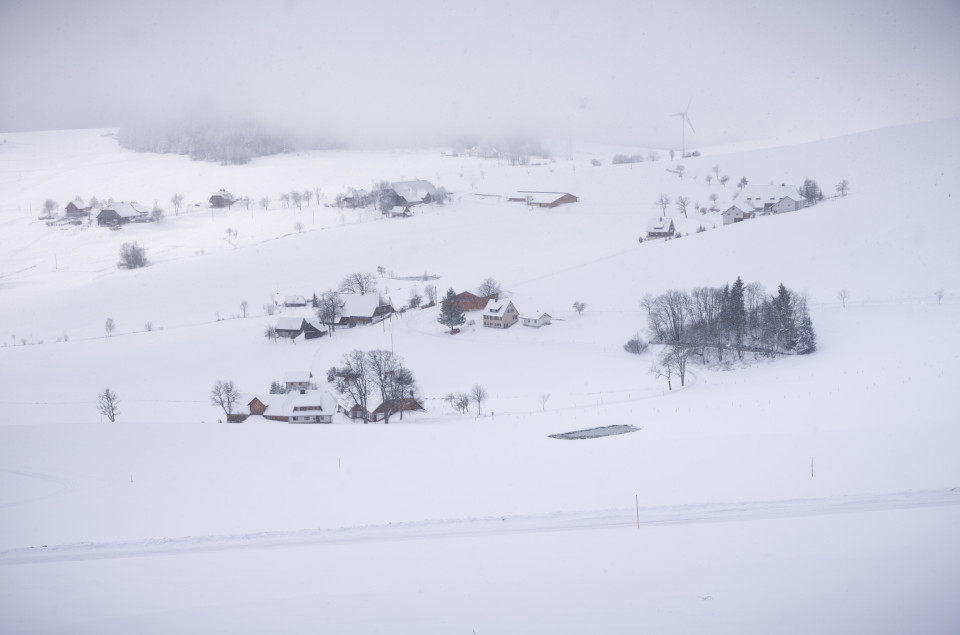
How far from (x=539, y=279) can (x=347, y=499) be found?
35096 millimetres

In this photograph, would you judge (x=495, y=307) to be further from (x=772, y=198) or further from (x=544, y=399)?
(x=772, y=198)

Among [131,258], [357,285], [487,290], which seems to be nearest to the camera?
[487,290]

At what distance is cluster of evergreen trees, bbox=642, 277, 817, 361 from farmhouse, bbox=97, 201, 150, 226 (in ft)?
205

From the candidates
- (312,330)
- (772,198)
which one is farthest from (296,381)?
(772,198)

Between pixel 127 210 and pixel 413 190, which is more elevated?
pixel 413 190

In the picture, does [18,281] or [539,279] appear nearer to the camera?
[539,279]

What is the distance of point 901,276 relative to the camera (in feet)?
115

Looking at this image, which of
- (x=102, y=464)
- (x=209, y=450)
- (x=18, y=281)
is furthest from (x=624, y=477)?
(x=18, y=281)

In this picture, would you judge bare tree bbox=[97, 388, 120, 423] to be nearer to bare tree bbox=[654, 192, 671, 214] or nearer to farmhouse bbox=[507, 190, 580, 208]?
farmhouse bbox=[507, 190, 580, 208]

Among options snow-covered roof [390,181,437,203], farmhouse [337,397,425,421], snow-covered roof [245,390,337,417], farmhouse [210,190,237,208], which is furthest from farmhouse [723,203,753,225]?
farmhouse [210,190,237,208]

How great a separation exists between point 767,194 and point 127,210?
237 ft

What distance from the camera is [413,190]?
8100 cm

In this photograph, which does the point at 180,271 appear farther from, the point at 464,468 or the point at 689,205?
the point at 689,205

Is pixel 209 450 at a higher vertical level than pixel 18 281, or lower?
lower
